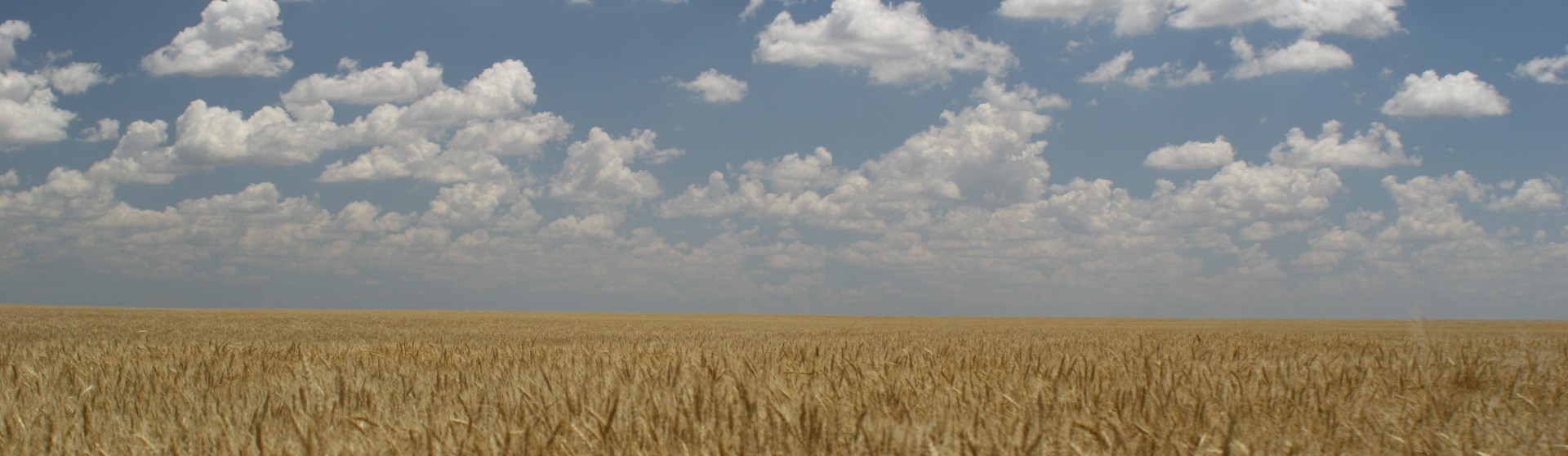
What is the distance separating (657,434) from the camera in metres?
3.45

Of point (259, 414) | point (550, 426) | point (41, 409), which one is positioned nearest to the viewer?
point (550, 426)

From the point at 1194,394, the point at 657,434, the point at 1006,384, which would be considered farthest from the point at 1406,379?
the point at 657,434

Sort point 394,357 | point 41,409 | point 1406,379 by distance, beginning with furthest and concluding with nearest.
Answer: point 394,357, point 1406,379, point 41,409

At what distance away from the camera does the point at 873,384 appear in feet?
16.8

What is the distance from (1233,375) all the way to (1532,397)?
153cm

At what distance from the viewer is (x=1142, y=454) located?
132 inches

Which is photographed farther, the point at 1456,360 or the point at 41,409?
the point at 1456,360

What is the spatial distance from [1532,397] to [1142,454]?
348cm

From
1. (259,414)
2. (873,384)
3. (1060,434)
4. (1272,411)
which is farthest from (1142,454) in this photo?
(259,414)

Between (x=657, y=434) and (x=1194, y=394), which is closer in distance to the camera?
(x=657, y=434)

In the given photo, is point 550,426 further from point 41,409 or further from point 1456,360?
Result: point 1456,360

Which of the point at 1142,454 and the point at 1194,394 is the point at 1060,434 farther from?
the point at 1194,394

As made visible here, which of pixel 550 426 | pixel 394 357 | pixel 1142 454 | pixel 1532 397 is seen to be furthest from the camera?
pixel 394 357

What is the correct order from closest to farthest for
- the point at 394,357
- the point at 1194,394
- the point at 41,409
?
1. the point at 41,409
2. the point at 1194,394
3. the point at 394,357
